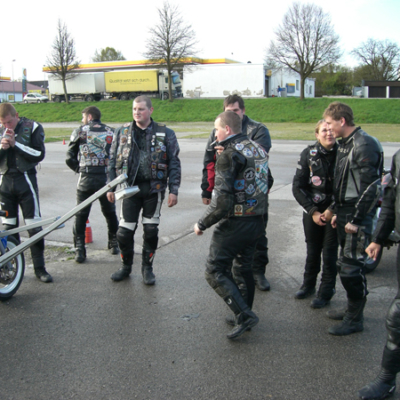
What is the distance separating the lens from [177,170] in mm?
5070

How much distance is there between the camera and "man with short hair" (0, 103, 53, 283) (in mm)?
5016

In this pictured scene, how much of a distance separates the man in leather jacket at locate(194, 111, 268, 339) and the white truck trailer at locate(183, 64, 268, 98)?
4716 centimetres

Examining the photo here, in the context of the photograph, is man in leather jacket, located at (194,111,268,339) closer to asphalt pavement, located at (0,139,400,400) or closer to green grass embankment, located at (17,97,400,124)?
asphalt pavement, located at (0,139,400,400)

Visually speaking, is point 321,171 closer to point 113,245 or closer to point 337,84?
point 113,245

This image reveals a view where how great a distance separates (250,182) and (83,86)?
54.1 m

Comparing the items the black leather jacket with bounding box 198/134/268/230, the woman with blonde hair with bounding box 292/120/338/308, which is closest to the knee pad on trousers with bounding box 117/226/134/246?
the black leather jacket with bounding box 198/134/268/230

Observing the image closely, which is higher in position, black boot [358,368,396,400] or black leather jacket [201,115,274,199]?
black leather jacket [201,115,274,199]

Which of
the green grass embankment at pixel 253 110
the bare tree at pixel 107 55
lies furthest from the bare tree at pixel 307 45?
the bare tree at pixel 107 55

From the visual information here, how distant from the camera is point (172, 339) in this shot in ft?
12.0


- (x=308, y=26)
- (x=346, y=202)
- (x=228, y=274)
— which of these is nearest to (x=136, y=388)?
(x=228, y=274)

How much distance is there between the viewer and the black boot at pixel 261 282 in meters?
4.69

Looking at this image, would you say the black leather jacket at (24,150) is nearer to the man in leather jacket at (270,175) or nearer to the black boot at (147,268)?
the black boot at (147,268)

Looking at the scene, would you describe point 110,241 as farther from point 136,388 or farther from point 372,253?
point 372,253

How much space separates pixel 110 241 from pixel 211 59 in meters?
63.2
